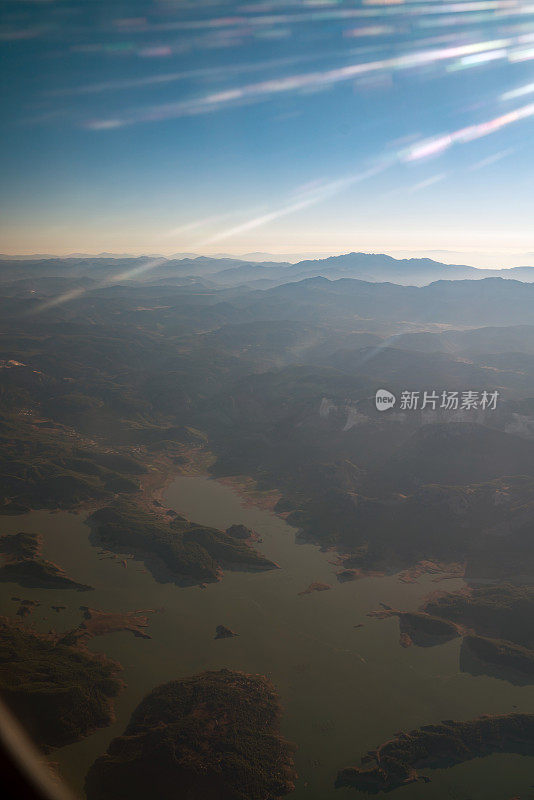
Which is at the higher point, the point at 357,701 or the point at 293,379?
the point at 293,379

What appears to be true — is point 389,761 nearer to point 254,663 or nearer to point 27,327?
point 254,663

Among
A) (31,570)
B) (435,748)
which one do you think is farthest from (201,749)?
(31,570)

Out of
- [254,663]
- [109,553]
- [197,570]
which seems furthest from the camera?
[109,553]

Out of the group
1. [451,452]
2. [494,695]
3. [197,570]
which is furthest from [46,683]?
[451,452]

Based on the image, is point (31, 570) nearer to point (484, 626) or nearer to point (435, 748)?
point (435, 748)

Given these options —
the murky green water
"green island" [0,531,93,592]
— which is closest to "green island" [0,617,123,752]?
the murky green water

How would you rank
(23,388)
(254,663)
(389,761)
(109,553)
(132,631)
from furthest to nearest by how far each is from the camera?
1. (23,388)
2. (109,553)
3. (132,631)
4. (254,663)
5. (389,761)
